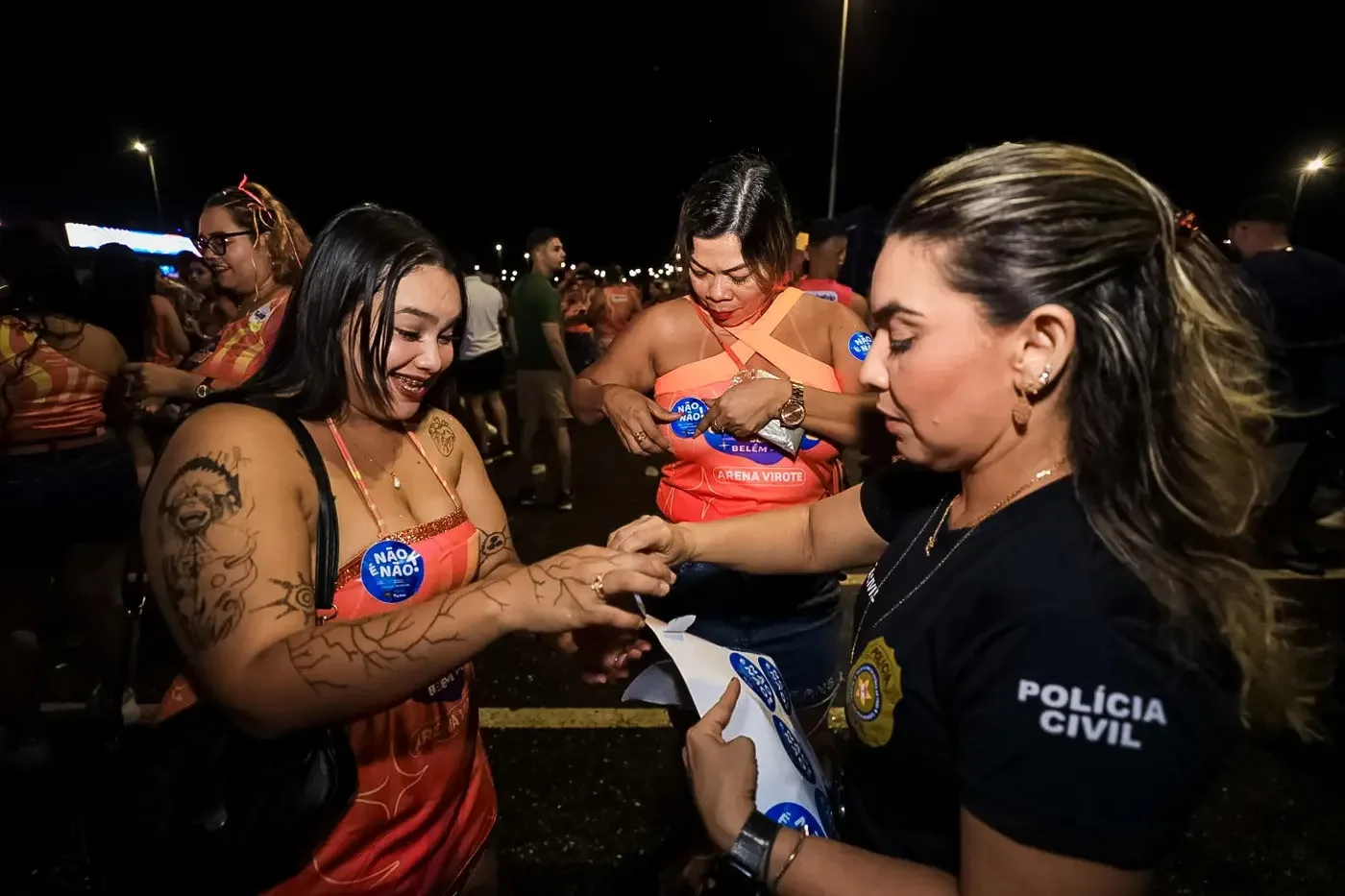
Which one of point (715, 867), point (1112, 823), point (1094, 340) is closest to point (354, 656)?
point (1112, 823)

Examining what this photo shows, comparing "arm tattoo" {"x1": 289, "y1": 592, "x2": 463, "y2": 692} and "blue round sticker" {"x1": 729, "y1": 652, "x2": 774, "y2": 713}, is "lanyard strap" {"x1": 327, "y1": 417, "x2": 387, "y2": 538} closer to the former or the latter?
"arm tattoo" {"x1": 289, "y1": 592, "x2": 463, "y2": 692}

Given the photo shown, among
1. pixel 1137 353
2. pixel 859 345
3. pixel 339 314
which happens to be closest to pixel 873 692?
pixel 1137 353

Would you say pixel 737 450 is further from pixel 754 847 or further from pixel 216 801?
pixel 216 801

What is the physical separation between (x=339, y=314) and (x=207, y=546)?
0.61 meters

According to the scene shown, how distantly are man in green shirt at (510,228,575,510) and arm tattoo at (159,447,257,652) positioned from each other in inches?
244

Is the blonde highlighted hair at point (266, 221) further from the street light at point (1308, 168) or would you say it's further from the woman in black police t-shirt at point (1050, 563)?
the street light at point (1308, 168)

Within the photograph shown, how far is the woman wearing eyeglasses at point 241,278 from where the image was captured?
3.79m

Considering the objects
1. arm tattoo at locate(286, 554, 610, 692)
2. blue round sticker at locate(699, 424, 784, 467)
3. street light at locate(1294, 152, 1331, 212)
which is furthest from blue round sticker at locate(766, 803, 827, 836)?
street light at locate(1294, 152, 1331, 212)

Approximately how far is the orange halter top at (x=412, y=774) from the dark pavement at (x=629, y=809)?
1.25 m

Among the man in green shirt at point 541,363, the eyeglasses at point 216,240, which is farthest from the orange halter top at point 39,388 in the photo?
the man in green shirt at point 541,363

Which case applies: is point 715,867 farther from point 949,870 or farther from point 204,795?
point 204,795

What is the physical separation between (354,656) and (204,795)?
1.65 feet

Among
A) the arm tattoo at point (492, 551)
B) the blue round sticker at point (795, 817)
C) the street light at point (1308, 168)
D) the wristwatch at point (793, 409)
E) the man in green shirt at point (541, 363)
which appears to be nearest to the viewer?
the blue round sticker at point (795, 817)

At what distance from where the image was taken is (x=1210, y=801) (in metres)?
3.48
